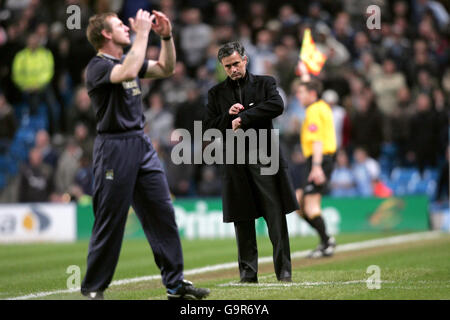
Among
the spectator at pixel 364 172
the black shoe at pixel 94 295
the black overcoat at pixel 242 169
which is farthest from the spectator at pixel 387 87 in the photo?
the black shoe at pixel 94 295

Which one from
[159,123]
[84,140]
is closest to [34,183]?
[84,140]

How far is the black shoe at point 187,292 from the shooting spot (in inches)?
295

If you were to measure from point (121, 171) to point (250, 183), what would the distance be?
78.2 inches

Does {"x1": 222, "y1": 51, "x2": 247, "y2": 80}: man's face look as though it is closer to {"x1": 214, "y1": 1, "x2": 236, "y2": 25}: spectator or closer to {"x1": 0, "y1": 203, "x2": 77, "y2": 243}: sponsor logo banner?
{"x1": 0, "y1": 203, "x2": 77, "y2": 243}: sponsor logo banner

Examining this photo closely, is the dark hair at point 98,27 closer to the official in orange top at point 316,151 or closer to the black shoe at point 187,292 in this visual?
the black shoe at point 187,292

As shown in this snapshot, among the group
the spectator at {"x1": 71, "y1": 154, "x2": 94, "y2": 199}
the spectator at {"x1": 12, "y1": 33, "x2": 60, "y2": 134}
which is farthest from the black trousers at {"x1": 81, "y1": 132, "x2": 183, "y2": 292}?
the spectator at {"x1": 12, "y1": 33, "x2": 60, "y2": 134}

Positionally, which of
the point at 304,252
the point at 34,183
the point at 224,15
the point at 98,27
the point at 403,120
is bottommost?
the point at 304,252

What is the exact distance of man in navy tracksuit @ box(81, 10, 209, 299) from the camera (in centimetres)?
737

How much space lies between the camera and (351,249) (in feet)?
45.5

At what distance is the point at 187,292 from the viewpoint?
24.6ft

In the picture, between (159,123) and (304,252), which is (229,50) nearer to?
(304,252)

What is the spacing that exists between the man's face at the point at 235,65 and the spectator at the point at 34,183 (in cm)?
1230

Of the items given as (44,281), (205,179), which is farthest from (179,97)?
(44,281)
